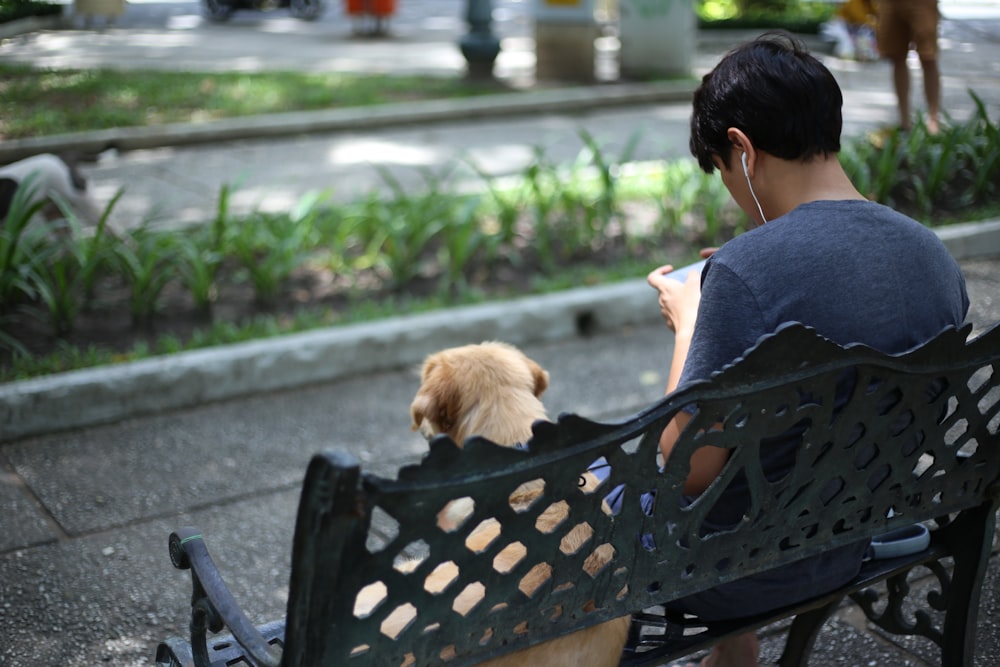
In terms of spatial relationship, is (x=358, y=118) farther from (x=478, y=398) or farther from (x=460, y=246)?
(x=478, y=398)

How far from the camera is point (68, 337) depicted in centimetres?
498

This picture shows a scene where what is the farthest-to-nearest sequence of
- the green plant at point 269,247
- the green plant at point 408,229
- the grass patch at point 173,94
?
the grass patch at point 173,94 < the green plant at point 408,229 < the green plant at point 269,247

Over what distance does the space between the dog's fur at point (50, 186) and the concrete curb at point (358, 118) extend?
302 cm

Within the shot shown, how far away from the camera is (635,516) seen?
193 centimetres

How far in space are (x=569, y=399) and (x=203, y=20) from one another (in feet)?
61.7

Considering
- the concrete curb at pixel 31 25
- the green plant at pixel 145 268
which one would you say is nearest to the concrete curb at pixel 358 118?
the green plant at pixel 145 268

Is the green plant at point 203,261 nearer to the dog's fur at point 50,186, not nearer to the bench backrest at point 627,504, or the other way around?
the dog's fur at point 50,186

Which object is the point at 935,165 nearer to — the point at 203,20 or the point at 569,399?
the point at 569,399

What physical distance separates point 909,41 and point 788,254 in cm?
727

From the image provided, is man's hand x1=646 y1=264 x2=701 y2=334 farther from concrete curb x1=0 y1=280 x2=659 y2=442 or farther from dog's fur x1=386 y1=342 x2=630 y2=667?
concrete curb x1=0 y1=280 x2=659 y2=442

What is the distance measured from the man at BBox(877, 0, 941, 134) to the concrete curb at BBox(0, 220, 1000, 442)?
3883 millimetres

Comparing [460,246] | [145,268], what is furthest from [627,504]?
[460,246]

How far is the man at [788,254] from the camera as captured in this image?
6.61 feet

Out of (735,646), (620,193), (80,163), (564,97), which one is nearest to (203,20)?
(564,97)
